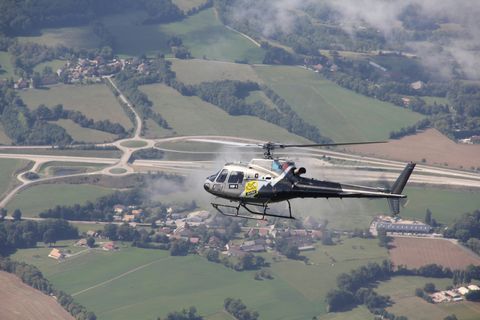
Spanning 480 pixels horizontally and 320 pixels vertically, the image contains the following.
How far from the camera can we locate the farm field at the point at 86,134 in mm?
162875

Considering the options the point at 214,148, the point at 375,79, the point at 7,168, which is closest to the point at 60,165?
the point at 7,168

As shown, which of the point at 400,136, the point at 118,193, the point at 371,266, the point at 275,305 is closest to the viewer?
the point at 275,305

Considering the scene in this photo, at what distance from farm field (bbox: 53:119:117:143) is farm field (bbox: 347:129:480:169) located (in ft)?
120

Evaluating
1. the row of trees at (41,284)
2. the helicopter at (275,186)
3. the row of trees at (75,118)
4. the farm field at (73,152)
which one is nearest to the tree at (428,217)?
the row of trees at (41,284)

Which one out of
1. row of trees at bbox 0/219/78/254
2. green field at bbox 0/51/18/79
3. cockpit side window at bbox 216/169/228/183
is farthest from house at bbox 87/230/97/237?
green field at bbox 0/51/18/79

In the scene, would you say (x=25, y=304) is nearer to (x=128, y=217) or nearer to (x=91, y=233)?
(x=91, y=233)

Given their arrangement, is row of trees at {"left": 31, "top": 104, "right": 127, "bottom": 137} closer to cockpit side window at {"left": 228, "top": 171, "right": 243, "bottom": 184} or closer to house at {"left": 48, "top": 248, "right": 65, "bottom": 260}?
house at {"left": 48, "top": 248, "right": 65, "bottom": 260}

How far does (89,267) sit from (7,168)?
129 ft

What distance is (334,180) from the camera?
6819 centimetres

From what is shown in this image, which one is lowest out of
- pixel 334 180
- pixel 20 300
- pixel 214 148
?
pixel 20 300

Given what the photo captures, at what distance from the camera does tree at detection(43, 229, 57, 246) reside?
12506 cm

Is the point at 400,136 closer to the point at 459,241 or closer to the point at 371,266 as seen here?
the point at 459,241

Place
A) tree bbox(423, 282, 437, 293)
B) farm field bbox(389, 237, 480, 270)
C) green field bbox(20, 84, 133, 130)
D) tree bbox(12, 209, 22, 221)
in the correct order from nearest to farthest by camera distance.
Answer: tree bbox(423, 282, 437, 293)
farm field bbox(389, 237, 480, 270)
tree bbox(12, 209, 22, 221)
green field bbox(20, 84, 133, 130)

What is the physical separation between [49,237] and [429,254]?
4335 centimetres
